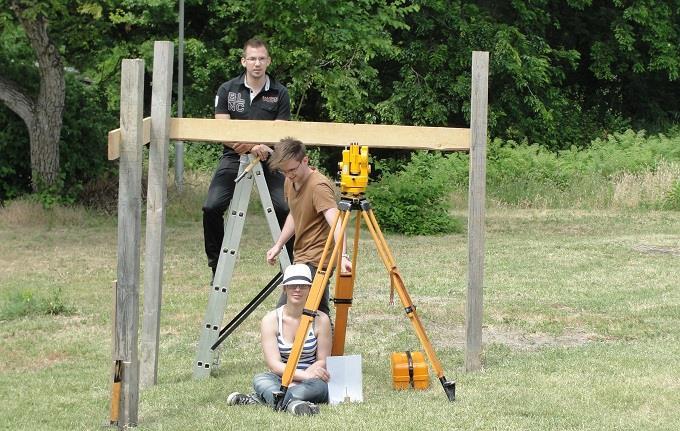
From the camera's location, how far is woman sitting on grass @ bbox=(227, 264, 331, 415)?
730 centimetres

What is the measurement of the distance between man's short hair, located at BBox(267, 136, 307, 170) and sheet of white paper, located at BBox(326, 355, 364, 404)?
1.24 m

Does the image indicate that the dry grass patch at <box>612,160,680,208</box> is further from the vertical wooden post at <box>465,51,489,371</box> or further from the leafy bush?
the vertical wooden post at <box>465,51,489,371</box>

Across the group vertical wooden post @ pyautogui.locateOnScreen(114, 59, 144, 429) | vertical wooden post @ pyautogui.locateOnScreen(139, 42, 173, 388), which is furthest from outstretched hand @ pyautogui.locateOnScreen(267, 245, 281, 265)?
vertical wooden post @ pyautogui.locateOnScreen(114, 59, 144, 429)

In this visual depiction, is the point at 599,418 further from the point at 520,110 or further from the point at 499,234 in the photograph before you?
the point at 520,110

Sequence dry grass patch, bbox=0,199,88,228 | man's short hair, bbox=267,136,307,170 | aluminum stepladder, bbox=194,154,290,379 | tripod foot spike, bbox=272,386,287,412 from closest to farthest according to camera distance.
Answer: tripod foot spike, bbox=272,386,287,412, man's short hair, bbox=267,136,307,170, aluminum stepladder, bbox=194,154,290,379, dry grass patch, bbox=0,199,88,228

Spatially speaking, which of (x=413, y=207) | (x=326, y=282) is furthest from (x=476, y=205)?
(x=413, y=207)

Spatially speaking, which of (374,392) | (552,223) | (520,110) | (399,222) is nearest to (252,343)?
(374,392)

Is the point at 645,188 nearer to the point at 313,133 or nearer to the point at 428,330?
the point at 428,330

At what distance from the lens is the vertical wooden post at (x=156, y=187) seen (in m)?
7.86

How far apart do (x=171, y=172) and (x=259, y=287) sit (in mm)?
11110

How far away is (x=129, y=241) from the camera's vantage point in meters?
6.73

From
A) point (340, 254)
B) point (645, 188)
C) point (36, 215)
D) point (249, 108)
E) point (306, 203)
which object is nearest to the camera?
point (340, 254)

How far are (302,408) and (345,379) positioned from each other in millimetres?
524

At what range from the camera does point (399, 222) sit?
18.5 m
